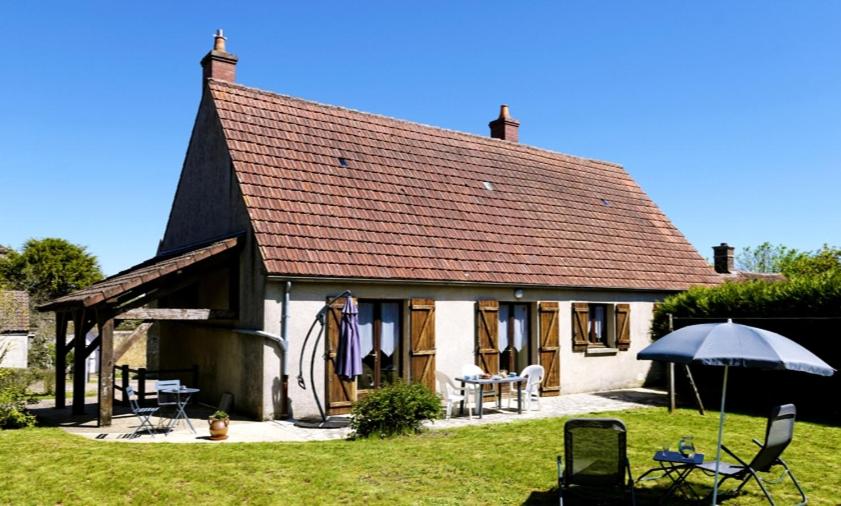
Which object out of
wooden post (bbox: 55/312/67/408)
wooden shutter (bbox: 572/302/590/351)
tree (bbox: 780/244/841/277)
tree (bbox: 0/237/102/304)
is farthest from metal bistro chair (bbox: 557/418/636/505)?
tree (bbox: 780/244/841/277)

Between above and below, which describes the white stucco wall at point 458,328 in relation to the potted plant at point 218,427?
above

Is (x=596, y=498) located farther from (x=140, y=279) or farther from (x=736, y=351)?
(x=140, y=279)

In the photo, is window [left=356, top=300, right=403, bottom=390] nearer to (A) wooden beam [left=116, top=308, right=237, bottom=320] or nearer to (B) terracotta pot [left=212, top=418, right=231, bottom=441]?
(A) wooden beam [left=116, top=308, right=237, bottom=320]

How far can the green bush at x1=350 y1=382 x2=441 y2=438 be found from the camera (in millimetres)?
10688

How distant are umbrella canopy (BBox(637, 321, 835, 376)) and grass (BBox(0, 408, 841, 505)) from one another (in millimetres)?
1763

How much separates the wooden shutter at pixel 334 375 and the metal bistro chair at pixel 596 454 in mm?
6574

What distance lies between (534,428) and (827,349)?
671 cm

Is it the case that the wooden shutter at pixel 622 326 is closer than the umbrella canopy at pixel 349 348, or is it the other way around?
the umbrella canopy at pixel 349 348

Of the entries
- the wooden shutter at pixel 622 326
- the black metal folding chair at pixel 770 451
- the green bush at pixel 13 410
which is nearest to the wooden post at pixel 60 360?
the green bush at pixel 13 410

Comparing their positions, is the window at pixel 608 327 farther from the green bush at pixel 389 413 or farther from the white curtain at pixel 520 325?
the green bush at pixel 389 413

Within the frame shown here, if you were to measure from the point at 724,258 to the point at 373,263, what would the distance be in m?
17.5

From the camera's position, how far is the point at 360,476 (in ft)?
26.8

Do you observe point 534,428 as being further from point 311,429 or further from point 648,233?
point 648,233

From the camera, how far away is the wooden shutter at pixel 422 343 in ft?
44.8
